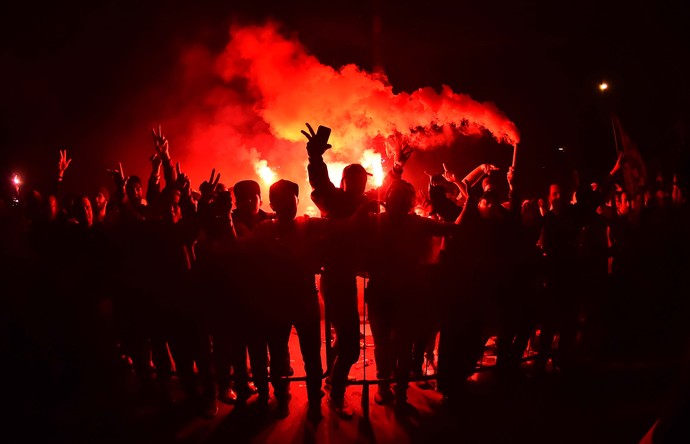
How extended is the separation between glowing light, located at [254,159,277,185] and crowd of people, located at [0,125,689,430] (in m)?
9.28

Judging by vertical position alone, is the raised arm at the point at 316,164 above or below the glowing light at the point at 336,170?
below

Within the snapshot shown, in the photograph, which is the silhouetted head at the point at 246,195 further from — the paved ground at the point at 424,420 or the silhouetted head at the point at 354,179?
the paved ground at the point at 424,420

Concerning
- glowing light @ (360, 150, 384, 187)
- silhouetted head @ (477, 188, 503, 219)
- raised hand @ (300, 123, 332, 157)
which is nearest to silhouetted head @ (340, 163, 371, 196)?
raised hand @ (300, 123, 332, 157)

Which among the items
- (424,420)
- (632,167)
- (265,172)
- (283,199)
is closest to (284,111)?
(265,172)

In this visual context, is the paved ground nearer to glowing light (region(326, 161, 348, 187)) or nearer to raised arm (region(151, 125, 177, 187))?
raised arm (region(151, 125, 177, 187))

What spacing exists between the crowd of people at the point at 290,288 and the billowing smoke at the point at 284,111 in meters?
5.86

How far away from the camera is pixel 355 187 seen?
4.45m

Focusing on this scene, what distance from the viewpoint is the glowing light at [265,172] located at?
14.8 meters

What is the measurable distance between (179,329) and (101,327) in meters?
1.18

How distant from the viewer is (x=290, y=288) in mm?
4137

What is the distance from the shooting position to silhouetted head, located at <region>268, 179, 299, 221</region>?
412cm

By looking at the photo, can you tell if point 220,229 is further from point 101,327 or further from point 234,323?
point 101,327

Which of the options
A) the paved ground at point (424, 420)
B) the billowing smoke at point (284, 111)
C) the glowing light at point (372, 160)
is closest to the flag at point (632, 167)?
the billowing smoke at point (284, 111)

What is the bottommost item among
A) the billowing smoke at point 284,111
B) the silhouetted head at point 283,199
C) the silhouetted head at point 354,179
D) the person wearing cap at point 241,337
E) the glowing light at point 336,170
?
the person wearing cap at point 241,337
